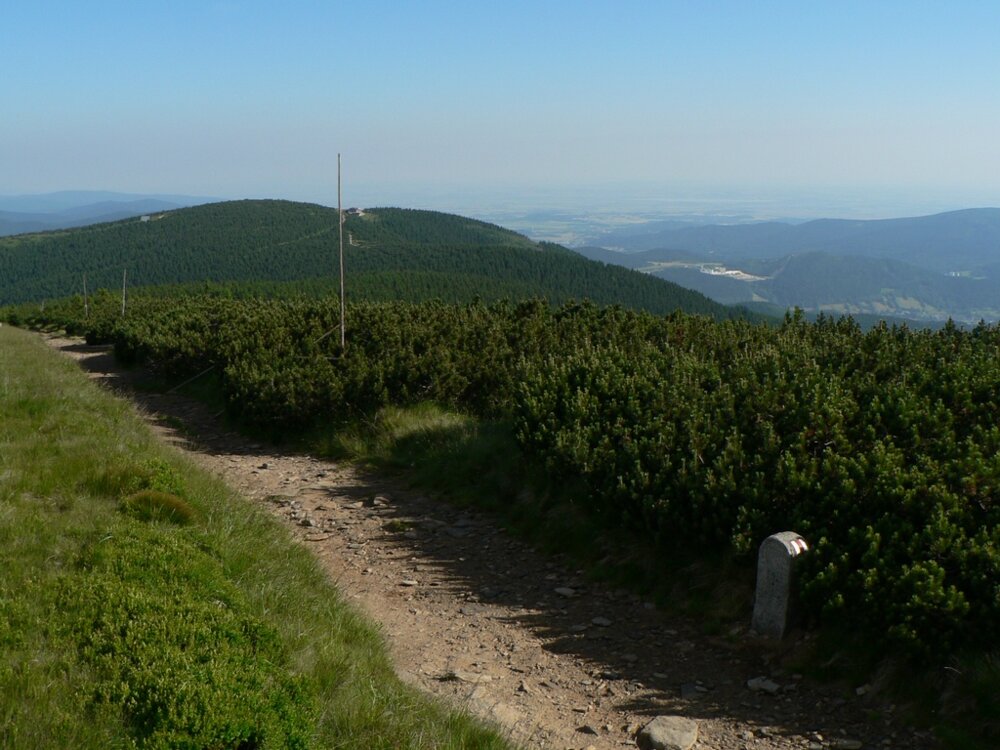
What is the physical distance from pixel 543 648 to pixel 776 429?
2964mm

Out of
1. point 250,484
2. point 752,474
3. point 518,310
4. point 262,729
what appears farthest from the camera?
point 518,310

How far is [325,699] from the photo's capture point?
4.18m

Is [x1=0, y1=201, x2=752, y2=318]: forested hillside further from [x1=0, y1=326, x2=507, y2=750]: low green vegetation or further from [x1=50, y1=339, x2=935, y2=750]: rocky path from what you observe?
[x1=0, y1=326, x2=507, y2=750]: low green vegetation

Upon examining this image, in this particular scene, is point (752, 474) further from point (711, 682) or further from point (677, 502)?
point (711, 682)

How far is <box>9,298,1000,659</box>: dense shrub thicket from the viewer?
525cm

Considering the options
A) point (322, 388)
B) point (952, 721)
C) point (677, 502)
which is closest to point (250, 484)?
point (322, 388)

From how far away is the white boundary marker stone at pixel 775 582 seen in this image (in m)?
5.60

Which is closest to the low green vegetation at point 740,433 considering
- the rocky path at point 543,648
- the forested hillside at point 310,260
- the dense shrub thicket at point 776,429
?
the dense shrub thicket at point 776,429

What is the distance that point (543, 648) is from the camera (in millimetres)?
6004

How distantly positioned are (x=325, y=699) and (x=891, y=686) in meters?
3.42

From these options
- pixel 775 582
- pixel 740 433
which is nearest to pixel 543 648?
pixel 775 582

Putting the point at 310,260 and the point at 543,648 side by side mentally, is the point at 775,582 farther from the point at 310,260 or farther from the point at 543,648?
the point at 310,260

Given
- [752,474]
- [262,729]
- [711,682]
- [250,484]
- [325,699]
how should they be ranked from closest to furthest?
[262,729], [325,699], [711,682], [752,474], [250,484]

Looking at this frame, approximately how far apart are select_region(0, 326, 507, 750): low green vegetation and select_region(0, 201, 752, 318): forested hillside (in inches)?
3560
